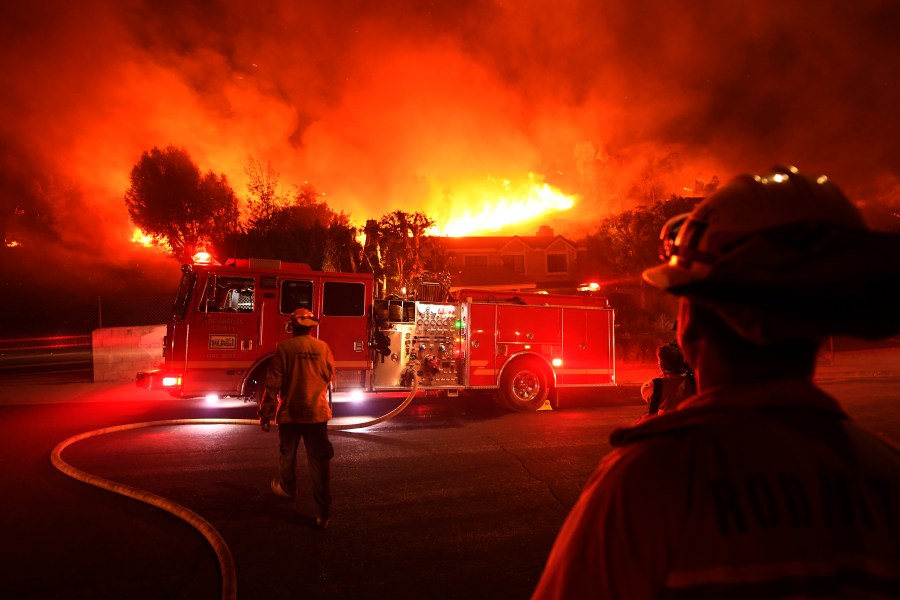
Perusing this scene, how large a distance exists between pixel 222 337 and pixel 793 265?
29.5ft

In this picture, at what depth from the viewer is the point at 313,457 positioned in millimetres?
4602

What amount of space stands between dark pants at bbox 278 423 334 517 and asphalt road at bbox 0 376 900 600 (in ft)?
0.72

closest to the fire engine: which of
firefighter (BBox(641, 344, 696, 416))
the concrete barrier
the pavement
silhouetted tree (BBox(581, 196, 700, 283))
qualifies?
the pavement

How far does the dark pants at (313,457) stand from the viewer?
442 cm

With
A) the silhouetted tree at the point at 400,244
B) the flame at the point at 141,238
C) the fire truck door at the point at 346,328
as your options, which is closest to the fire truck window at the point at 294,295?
the fire truck door at the point at 346,328

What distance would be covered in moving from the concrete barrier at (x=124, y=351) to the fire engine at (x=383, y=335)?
709 cm

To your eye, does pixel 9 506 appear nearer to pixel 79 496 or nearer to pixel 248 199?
pixel 79 496

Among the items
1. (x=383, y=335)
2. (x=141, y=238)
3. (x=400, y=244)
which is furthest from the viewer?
(x=141, y=238)

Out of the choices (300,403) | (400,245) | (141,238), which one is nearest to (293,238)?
(400,245)

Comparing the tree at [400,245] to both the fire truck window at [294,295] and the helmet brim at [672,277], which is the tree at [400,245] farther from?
the helmet brim at [672,277]

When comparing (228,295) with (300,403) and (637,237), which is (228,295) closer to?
(300,403)

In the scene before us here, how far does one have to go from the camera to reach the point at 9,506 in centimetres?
487

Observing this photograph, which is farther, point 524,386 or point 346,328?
point 524,386

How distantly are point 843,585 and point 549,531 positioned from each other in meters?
3.76
